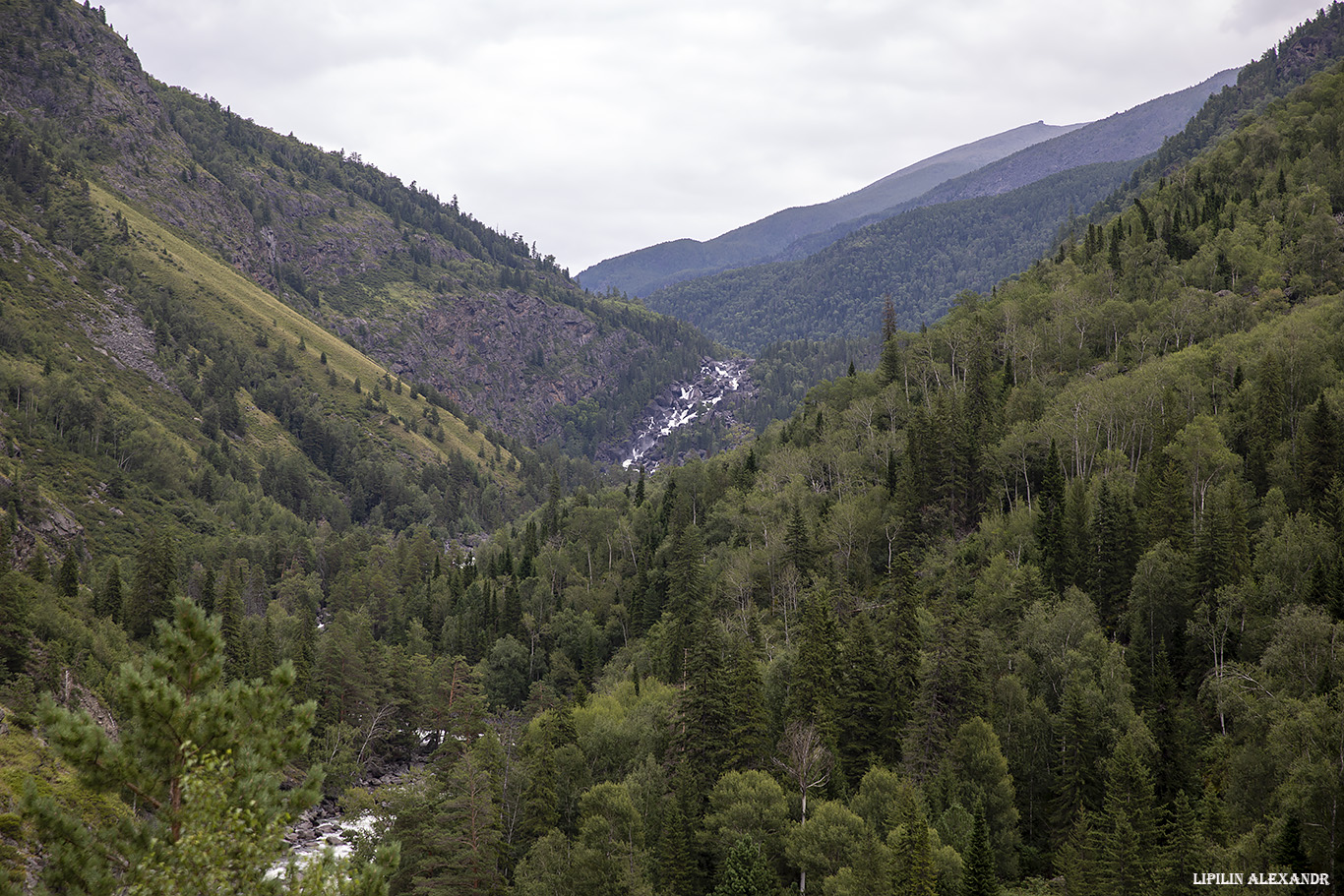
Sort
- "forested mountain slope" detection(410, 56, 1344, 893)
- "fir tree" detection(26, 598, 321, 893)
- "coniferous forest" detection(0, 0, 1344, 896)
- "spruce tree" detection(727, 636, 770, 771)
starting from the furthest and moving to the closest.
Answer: "spruce tree" detection(727, 636, 770, 771) < "forested mountain slope" detection(410, 56, 1344, 893) < "coniferous forest" detection(0, 0, 1344, 896) < "fir tree" detection(26, 598, 321, 893)

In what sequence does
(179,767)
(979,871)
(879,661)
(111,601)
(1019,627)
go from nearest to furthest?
(179,767) < (979,871) < (879,661) < (1019,627) < (111,601)

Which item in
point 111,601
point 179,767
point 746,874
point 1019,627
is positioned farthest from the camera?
point 111,601

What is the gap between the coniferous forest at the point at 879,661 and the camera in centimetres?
2628

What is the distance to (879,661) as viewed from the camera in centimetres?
7744

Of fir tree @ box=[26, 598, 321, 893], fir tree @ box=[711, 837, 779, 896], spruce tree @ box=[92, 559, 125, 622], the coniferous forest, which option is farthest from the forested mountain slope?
spruce tree @ box=[92, 559, 125, 622]

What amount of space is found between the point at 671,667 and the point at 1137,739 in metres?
50.6

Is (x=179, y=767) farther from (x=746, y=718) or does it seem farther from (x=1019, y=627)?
(x=1019, y=627)

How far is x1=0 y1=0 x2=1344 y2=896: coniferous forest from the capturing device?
2628 cm

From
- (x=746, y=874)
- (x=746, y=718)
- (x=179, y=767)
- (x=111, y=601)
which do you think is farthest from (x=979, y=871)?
(x=111, y=601)

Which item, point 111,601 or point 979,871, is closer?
point 979,871

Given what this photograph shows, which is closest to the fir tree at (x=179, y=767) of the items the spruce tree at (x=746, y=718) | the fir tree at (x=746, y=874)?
the fir tree at (x=746, y=874)

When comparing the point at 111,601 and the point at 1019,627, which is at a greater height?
the point at 111,601

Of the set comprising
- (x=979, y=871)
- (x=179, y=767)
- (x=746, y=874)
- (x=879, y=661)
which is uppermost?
(x=179, y=767)

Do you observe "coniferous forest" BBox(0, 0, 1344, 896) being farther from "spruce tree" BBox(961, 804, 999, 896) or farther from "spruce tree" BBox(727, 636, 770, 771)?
"spruce tree" BBox(727, 636, 770, 771)
